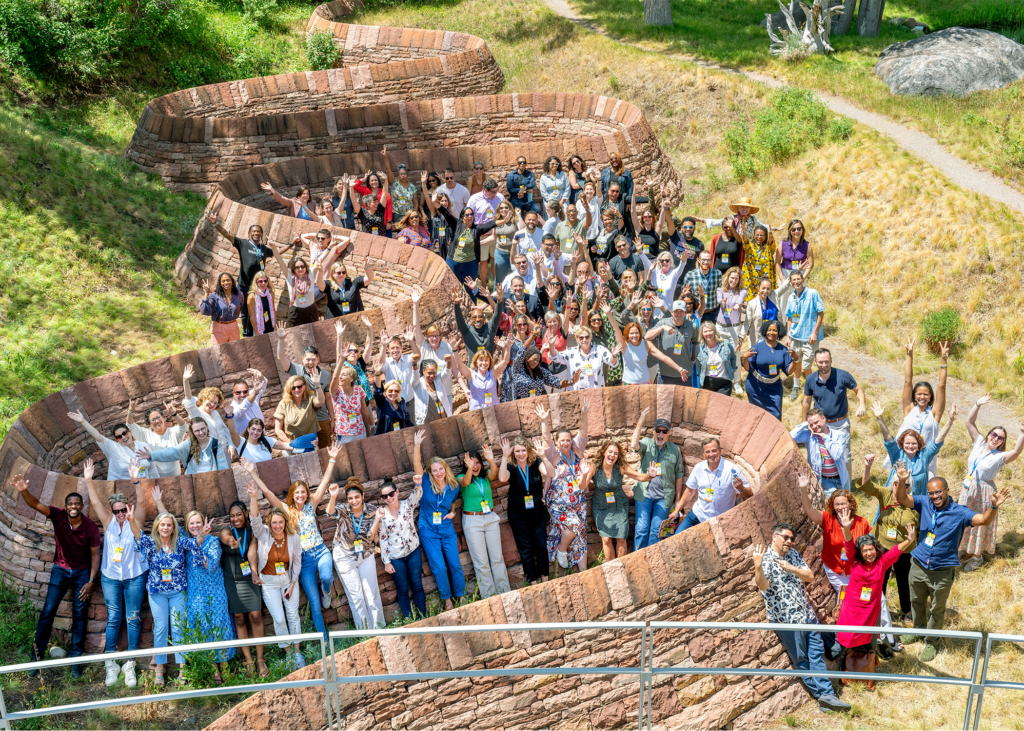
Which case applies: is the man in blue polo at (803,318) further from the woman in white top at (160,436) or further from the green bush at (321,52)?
the green bush at (321,52)

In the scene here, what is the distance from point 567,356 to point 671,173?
9506 millimetres

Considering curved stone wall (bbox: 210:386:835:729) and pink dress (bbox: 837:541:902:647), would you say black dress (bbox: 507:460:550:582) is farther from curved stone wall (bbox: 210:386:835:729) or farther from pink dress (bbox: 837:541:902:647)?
pink dress (bbox: 837:541:902:647)

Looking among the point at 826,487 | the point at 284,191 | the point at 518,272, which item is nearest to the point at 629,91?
the point at 284,191

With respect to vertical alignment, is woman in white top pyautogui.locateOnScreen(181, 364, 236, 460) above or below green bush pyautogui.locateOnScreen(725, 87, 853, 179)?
above

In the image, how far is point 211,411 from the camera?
9398mm

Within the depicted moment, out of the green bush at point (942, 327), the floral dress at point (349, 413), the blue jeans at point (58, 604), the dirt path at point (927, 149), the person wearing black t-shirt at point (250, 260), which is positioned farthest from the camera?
the dirt path at point (927, 149)

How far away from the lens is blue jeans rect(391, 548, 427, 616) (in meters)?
8.58

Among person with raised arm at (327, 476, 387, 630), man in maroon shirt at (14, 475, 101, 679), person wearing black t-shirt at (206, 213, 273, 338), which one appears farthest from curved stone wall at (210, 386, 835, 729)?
person wearing black t-shirt at (206, 213, 273, 338)

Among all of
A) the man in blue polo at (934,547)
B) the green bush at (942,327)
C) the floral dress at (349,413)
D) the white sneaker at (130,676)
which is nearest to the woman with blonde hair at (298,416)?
the floral dress at (349,413)

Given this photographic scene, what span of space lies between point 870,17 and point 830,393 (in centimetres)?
1708

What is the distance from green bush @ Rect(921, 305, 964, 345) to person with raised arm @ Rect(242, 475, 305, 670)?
370 inches

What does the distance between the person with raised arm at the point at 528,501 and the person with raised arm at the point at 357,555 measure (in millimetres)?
1265

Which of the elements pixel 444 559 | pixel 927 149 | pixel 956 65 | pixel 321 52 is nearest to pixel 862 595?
pixel 444 559

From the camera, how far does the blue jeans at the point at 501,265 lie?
1284 centimetres
